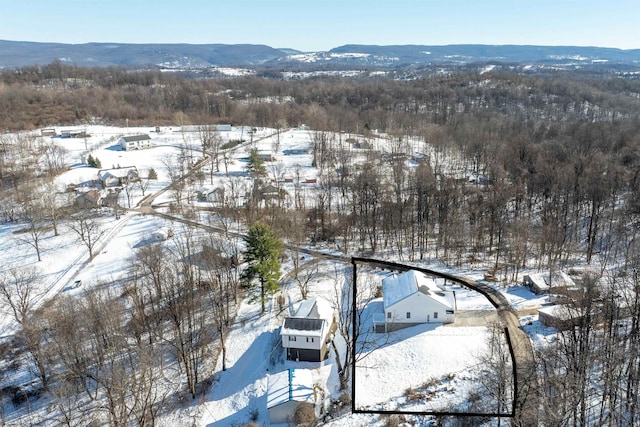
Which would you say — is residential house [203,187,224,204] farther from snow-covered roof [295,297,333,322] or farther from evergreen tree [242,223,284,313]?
snow-covered roof [295,297,333,322]

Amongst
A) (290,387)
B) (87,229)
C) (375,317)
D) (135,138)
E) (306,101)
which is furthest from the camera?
(306,101)

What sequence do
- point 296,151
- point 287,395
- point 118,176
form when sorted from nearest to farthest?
point 287,395 < point 118,176 < point 296,151

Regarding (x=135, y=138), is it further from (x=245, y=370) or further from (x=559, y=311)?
(x=559, y=311)

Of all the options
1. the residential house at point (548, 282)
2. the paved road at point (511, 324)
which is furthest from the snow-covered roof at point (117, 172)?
the residential house at point (548, 282)

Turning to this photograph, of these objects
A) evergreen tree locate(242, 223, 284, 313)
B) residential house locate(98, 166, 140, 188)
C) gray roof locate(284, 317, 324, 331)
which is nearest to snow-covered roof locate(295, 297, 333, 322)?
gray roof locate(284, 317, 324, 331)

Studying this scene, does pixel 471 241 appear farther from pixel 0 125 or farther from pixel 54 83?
pixel 54 83

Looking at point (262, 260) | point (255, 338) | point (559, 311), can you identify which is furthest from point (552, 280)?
point (255, 338)
